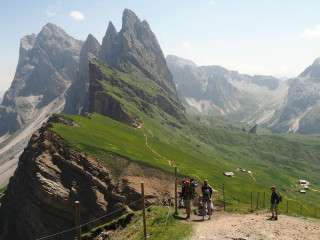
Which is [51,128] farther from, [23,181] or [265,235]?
[265,235]

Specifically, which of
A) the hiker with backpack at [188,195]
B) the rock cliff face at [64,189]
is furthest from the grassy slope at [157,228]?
the rock cliff face at [64,189]

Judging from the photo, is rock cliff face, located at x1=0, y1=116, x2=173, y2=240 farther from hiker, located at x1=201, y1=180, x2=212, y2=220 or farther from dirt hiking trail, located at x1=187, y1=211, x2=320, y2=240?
dirt hiking trail, located at x1=187, y1=211, x2=320, y2=240

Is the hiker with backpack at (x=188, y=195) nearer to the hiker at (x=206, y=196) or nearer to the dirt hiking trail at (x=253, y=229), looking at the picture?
the hiker at (x=206, y=196)

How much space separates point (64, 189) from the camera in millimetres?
77625

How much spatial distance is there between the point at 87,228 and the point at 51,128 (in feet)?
144

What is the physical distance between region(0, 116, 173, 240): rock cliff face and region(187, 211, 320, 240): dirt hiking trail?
36.3 meters

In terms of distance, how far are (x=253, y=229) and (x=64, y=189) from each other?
58.9 metres

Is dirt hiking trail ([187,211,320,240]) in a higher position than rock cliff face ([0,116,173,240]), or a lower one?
higher

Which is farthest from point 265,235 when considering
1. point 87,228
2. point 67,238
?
point 67,238

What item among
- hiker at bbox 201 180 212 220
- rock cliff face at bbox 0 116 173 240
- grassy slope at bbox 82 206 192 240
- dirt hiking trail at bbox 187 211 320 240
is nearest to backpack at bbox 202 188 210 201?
hiker at bbox 201 180 212 220

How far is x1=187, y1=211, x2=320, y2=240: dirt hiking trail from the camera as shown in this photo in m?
29.6

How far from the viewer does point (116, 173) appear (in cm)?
8581

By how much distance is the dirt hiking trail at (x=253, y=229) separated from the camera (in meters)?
29.6

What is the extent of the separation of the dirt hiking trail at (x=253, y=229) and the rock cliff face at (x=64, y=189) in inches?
1428
